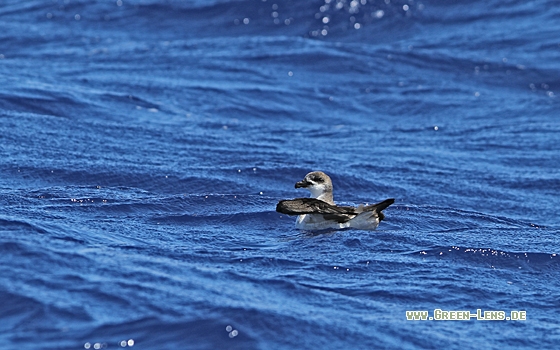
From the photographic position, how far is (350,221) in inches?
320

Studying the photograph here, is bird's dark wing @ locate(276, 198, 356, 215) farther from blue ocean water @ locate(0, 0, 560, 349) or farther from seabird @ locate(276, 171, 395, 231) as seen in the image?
blue ocean water @ locate(0, 0, 560, 349)

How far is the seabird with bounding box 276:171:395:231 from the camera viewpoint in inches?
301

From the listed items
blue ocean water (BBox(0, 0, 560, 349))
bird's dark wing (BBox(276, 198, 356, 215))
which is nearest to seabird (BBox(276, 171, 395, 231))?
bird's dark wing (BBox(276, 198, 356, 215))

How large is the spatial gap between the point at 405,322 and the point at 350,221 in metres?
1.97

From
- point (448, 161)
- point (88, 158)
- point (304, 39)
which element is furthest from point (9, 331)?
point (304, 39)

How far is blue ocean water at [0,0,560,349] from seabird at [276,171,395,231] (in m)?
0.16

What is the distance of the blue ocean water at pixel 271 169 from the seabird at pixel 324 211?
16 centimetres

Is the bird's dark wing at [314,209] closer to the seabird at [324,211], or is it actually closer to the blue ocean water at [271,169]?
the seabird at [324,211]

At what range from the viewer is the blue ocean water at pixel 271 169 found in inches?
243

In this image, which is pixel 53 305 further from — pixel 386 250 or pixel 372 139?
pixel 372 139

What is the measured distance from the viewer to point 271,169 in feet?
36.2

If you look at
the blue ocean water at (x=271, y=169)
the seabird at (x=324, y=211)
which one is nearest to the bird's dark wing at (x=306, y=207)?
the seabird at (x=324, y=211)

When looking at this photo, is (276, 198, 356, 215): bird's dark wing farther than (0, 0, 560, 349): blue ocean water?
Yes

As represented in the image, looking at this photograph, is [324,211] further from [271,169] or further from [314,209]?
[271,169]
